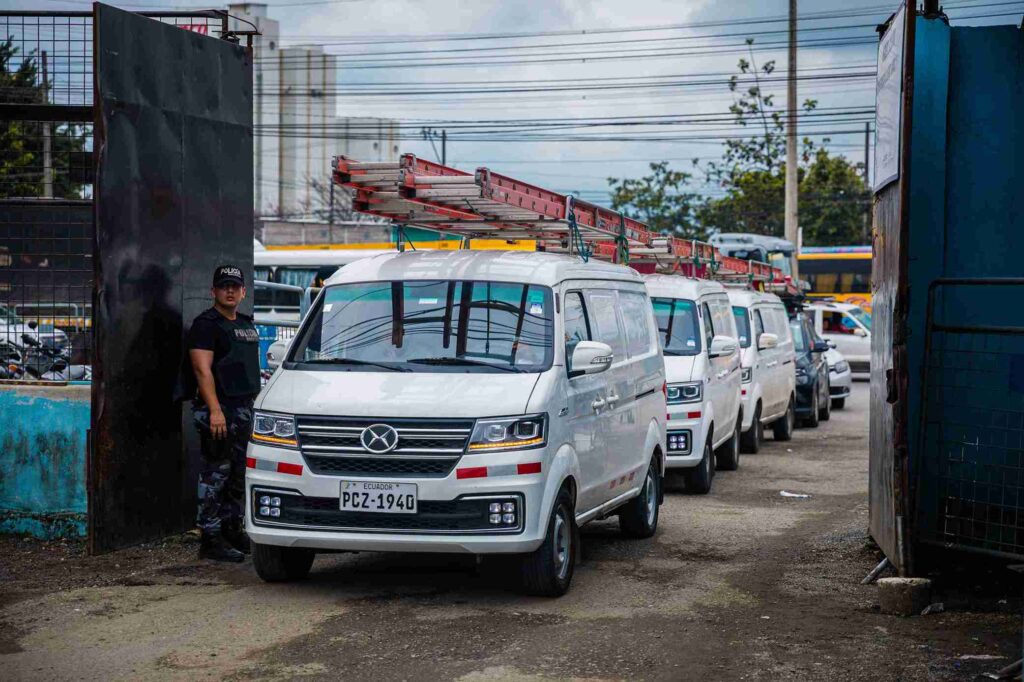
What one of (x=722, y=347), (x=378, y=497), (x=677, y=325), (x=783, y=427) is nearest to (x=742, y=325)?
(x=783, y=427)

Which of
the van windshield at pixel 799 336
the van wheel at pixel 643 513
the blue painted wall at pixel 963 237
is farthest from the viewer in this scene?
the van windshield at pixel 799 336

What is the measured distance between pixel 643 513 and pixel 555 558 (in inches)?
94.6

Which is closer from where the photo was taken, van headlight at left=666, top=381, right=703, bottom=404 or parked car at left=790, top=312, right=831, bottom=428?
van headlight at left=666, top=381, right=703, bottom=404

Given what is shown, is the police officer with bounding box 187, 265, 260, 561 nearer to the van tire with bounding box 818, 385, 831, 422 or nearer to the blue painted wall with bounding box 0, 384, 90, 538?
the blue painted wall with bounding box 0, 384, 90, 538

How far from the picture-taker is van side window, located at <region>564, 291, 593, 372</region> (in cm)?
795

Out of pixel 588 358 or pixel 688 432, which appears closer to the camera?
pixel 588 358

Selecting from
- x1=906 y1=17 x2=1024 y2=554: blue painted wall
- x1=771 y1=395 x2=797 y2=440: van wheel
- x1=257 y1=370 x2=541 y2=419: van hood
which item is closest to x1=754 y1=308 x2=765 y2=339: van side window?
x1=771 y1=395 x2=797 y2=440: van wheel

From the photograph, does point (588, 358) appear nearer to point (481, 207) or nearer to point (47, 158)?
point (481, 207)

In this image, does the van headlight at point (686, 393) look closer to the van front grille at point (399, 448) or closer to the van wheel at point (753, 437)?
the van wheel at point (753, 437)

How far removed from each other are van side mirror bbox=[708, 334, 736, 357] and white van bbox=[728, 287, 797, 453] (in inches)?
71.8

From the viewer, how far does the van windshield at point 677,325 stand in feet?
43.0

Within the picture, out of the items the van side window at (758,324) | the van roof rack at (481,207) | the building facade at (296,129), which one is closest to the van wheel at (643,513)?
the van roof rack at (481,207)

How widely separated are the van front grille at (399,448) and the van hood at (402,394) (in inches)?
2.0

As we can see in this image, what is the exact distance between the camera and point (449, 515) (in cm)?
702
